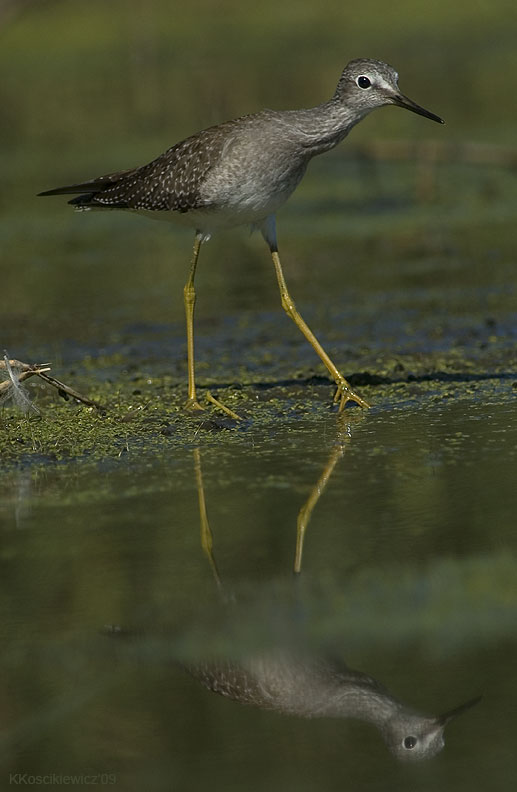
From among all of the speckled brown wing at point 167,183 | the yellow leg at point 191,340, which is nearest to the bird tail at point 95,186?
the speckled brown wing at point 167,183

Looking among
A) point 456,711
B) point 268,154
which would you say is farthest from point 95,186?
point 456,711

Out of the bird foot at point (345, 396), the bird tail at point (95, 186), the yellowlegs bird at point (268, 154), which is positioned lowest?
the bird foot at point (345, 396)

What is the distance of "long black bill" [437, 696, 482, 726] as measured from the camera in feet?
13.3

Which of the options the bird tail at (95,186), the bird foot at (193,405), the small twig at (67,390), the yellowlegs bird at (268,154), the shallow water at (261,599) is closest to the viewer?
the shallow water at (261,599)

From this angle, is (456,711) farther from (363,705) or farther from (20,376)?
(20,376)

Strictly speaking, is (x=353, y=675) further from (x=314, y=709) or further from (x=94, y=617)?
(x=94, y=617)

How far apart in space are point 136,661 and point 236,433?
2853mm

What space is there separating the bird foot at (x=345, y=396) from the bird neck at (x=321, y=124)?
1.34 meters

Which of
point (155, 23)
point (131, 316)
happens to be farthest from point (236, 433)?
point (155, 23)

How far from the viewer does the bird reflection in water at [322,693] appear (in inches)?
157

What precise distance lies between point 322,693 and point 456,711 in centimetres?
47

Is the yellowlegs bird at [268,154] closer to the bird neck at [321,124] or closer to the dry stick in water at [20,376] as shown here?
the bird neck at [321,124]

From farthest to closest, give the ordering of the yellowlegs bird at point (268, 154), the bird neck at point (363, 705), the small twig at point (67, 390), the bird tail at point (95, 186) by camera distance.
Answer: the bird tail at point (95, 186), the yellowlegs bird at point (268, 154), the small twig at point (67, 390), the bird neck at point (363, 705)

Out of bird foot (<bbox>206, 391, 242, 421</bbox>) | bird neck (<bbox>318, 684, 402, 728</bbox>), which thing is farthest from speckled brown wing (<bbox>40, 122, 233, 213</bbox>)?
bird neck (<bbox>318, 684, 402, 728</bbox>)
